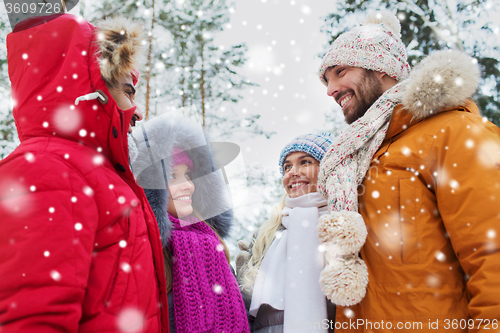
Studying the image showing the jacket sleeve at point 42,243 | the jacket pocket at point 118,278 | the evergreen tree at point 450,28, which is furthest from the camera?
the evergreen tree at point 450,28

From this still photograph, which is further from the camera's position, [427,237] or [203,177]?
[203,177]

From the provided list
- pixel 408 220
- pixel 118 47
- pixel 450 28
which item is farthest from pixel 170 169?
pixel 450 28

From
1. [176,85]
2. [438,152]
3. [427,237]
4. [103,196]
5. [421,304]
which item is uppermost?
[176,85]

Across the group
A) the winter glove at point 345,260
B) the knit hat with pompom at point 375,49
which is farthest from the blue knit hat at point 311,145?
the winter glove at point 345,260

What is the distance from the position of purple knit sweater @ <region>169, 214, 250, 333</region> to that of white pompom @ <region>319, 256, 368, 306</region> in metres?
0.82

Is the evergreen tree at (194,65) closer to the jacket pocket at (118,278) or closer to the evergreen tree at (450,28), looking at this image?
the evergreen tree at (450,28)

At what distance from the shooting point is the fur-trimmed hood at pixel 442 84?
5.40 feet

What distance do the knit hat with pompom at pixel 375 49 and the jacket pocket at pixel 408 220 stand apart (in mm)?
1068

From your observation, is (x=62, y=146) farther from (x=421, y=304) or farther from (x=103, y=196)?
(x=421, y=304)

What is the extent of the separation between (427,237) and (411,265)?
0.57 feet

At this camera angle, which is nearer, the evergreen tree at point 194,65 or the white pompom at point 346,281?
the white pompom at point 346,281

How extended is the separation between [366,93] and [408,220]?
1.08 meters

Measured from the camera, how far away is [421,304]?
155 centimetres

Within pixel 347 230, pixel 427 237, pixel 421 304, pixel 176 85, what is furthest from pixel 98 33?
pixel 176 85
